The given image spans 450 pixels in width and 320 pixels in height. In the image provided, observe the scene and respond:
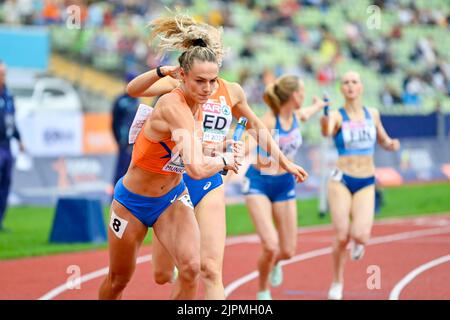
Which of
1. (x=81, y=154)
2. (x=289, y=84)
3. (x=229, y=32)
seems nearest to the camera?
(x=289, y=84)

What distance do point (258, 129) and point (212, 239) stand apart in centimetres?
111

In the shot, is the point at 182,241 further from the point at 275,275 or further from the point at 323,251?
the point at 323,251

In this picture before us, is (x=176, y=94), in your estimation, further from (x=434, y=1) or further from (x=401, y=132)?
(x=434, y=1)

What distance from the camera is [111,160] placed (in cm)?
2052

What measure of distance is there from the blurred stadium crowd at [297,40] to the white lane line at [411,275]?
11.9 m

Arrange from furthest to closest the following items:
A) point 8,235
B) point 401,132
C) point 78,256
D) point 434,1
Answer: point 434,1 → point 401,132 → point 8,235 → point 78,256

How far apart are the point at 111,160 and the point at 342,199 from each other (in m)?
9.94

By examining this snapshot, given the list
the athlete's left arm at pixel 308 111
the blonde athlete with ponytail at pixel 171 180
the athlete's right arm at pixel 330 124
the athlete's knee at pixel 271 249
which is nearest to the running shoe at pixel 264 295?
the athlete's knee at pixel 271 249

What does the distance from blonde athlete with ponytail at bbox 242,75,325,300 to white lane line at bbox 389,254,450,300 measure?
116 cm

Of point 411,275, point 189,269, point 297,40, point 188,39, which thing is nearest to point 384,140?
point 411,275

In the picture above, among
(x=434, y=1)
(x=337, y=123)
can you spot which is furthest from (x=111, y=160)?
(x=434, y=1)

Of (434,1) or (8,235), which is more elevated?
(434,1)

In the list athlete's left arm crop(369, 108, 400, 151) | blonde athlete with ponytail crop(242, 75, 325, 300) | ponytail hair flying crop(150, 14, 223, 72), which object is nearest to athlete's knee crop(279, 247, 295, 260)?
blonde athlete with ponytail crop(242, 75, 325, 300)

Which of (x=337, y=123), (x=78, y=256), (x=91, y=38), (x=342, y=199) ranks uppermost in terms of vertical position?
(x=91, y=38)
